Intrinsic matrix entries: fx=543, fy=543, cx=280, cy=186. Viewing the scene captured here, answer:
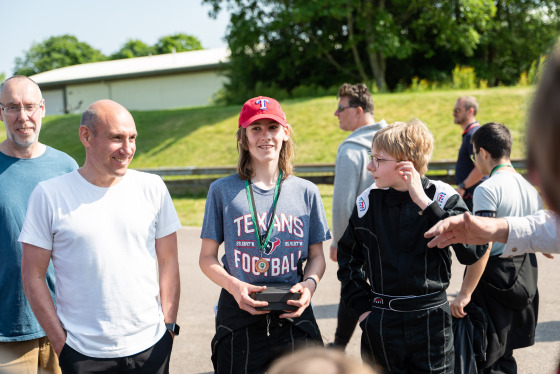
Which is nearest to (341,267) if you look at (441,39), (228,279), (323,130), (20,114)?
(228,279)

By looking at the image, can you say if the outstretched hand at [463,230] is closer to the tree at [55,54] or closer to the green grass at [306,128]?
the green grass at [306,128]

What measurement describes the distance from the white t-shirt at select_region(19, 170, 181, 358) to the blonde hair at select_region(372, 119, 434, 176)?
58.4 inches

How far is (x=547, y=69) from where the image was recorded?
92cm

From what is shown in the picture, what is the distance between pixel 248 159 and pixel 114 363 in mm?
1418

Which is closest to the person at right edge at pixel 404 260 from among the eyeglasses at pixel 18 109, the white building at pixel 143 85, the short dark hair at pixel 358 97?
the short dark hair at pixel 358 97

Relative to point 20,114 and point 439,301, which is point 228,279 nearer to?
point 439,301

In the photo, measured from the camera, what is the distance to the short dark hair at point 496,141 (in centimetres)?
399

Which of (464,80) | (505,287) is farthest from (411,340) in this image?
(464,80)

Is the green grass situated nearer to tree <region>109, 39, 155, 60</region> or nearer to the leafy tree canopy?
the leafy tree canopy

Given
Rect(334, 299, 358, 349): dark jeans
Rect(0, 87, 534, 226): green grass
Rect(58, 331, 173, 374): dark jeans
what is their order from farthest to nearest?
Rect(0, 87, 534, 226): green grass, Rect(334, 299, 358, 349): dark jeans, Rect(58, 331, 173, 374): dark jeans

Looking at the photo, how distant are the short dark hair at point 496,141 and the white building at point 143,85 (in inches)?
1759

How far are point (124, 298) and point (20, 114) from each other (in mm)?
1524

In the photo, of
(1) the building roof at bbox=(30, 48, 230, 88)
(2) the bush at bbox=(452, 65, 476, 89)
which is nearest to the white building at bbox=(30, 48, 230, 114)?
(1) the building roof at bbox=(30, 48, 230, 88)

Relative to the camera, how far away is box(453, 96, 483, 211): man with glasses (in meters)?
7.22
